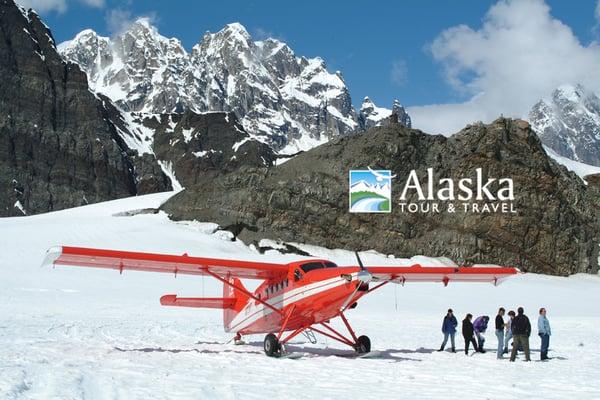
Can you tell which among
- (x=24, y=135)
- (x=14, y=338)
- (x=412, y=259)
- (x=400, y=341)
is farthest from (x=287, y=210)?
(x=24, y=135)

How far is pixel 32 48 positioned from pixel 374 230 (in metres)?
150

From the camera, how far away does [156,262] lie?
16766mm

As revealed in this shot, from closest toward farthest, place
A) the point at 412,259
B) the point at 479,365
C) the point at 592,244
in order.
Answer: the point at 479,365, the point at 412,259, the point at 592,244

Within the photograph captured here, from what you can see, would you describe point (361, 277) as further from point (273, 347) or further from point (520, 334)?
point (520, 334)

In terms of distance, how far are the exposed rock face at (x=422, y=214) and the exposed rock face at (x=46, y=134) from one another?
347 ft

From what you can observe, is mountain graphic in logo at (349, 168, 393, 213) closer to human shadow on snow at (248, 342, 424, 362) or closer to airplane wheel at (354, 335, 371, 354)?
human shadow on snow at (248, 342, 424, 362)

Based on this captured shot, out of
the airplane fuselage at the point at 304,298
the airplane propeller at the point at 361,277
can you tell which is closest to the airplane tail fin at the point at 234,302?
the airplane fuselage at the point at 304,298

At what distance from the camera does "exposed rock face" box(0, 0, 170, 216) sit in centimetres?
15688

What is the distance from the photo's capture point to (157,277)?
42000 millimetres

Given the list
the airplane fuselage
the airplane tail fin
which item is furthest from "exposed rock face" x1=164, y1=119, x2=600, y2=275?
the airplane fuselage

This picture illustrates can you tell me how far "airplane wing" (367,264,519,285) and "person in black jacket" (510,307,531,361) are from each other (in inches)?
78.8

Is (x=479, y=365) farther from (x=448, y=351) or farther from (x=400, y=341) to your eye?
(x=400, y=341)

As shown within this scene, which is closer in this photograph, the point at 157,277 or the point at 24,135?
the point at 157,277

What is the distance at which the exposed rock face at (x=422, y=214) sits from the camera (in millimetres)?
60219
